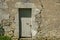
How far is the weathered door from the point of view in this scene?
9.09m

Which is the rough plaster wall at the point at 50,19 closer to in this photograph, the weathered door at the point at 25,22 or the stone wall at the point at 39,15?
the stone wall at the point at 39,15

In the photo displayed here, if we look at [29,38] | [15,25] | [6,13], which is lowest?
[29,38]

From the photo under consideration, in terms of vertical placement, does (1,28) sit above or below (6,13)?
below

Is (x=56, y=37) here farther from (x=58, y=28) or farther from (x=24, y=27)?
(x=24, y=27)

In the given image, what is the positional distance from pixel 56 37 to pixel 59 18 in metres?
0.87

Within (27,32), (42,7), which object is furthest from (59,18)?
(27,32)

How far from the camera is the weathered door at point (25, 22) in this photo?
29.8ft

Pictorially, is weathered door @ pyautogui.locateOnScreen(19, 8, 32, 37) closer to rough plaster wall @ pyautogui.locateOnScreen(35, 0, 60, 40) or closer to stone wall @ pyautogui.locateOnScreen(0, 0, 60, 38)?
stone wall @ pyautogui.locateOnScreen(0, 0, 60, 38)

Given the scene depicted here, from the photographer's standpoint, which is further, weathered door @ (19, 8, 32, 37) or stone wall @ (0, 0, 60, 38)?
weathered door @ (19, 8, 32, 37)

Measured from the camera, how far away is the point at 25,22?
912 centimetres

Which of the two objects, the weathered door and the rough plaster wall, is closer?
the rough plaster wall

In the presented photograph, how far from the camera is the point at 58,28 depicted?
892 cm

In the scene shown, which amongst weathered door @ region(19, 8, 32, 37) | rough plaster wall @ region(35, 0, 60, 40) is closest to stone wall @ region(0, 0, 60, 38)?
rough plaster wall @ region(35, 0, 60, 40)

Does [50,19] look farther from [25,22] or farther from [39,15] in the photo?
[25,22]
